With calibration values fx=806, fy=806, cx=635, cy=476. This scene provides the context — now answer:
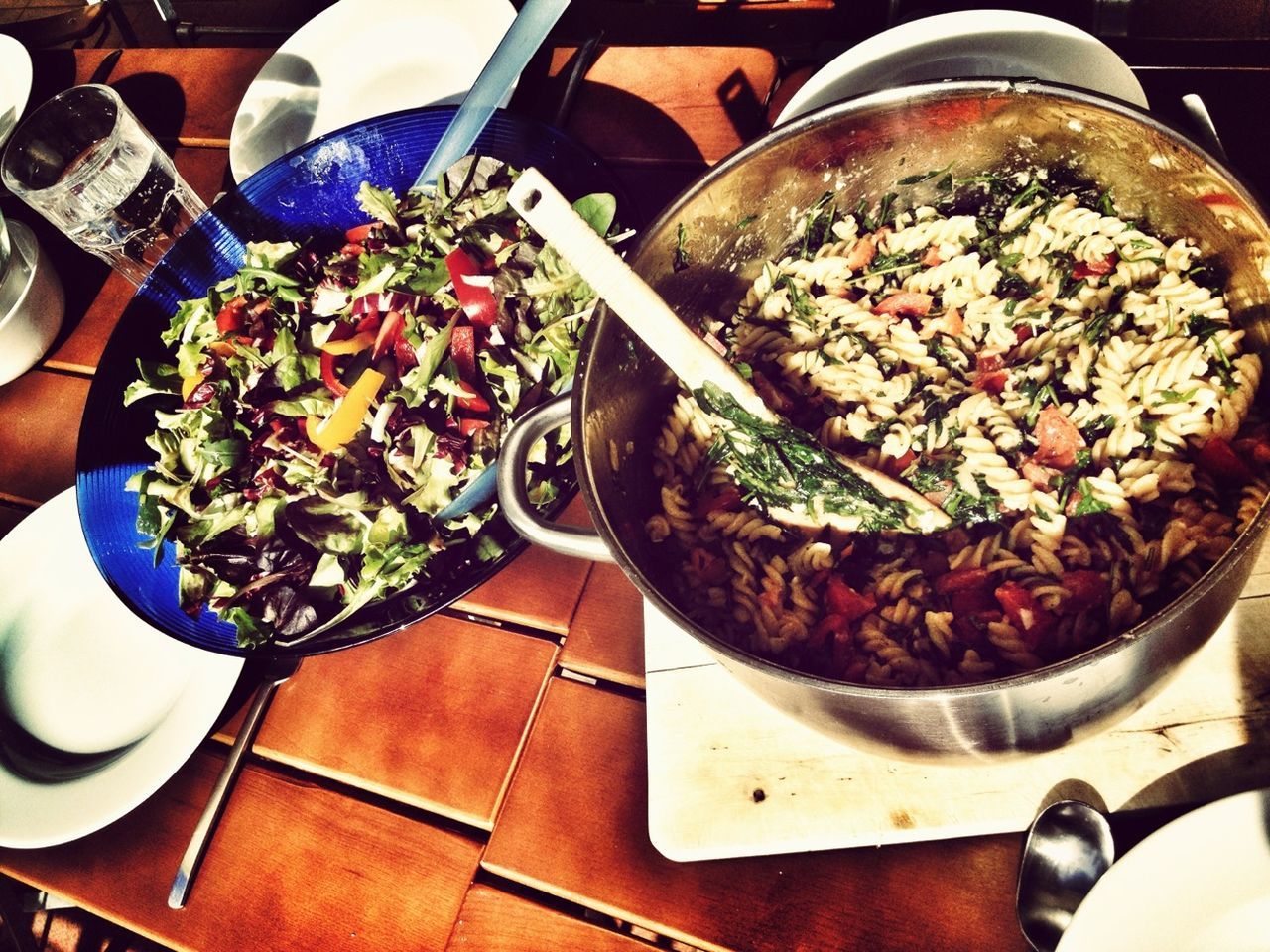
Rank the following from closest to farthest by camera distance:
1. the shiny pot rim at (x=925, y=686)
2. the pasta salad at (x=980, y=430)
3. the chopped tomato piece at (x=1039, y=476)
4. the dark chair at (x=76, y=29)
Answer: the shiny pot rim at (x=925, y=686) < the pasta salad at (x=980, y=430) < the chopped tomato piece at (x=1039, y=476) < the dark chair at (x=76, y=29)

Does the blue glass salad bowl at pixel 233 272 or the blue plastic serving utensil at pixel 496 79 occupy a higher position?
the blue plastic serving utensil at pixel 496 79

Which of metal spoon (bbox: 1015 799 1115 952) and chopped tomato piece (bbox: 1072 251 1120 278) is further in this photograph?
chopped tomato piece (bbox: 1072 251 1120 278)

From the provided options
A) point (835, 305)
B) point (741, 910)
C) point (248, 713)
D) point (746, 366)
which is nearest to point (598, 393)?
point (746, 366)

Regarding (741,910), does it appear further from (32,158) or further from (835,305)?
(32,158)

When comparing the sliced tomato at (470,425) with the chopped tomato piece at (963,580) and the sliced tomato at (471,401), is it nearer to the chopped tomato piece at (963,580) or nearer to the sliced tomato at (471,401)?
the sliced tomato at (471,401)

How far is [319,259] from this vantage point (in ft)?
6.72

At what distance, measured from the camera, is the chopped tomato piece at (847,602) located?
1.29 meters

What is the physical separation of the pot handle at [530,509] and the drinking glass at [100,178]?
1708mm

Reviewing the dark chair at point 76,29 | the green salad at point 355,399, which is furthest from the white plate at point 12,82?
the green salad at point 355,399

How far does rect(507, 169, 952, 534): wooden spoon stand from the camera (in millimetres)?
1014

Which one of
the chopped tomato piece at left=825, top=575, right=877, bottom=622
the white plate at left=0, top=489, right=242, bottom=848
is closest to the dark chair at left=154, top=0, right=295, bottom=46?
the white plate at left=0, top=489, right=242, bottom=848

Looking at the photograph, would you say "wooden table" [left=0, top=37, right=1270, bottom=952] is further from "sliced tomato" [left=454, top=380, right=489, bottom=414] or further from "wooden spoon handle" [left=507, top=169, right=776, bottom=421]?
"wooden spoon handle" [left=507, top=169, right=776, bottom=421]

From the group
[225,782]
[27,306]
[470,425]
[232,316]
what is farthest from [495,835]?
[27,306]

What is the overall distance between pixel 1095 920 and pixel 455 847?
40.2 inches
